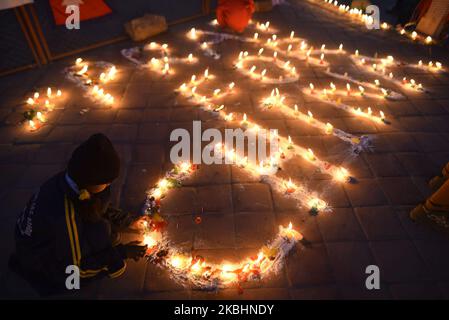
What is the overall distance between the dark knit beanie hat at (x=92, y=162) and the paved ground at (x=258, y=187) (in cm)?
151

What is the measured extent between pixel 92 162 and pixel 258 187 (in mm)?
2672

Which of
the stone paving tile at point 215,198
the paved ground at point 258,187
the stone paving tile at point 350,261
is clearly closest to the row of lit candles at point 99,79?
the paved ground at point 258,187

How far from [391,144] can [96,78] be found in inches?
247

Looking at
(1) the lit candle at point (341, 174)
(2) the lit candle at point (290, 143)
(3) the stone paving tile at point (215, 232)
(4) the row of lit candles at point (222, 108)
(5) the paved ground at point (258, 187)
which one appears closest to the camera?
(5) the paved ground at point (258, 187)

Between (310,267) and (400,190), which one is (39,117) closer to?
(310,267)

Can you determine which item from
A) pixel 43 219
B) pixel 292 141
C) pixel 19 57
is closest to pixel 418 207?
pixel 292 141

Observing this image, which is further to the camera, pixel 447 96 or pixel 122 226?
pixel 447 96

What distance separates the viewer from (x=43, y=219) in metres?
2.87

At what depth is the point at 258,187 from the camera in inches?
190

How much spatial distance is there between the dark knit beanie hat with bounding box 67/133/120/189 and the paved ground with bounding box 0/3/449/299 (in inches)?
59.5

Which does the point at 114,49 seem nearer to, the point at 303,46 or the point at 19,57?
the point at 19,57

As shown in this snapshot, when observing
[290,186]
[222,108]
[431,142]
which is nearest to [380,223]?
[290,186]

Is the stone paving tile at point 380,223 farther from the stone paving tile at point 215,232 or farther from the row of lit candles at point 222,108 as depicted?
the stone paving tile at point 215,232

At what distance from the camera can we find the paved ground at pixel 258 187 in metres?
3.76
